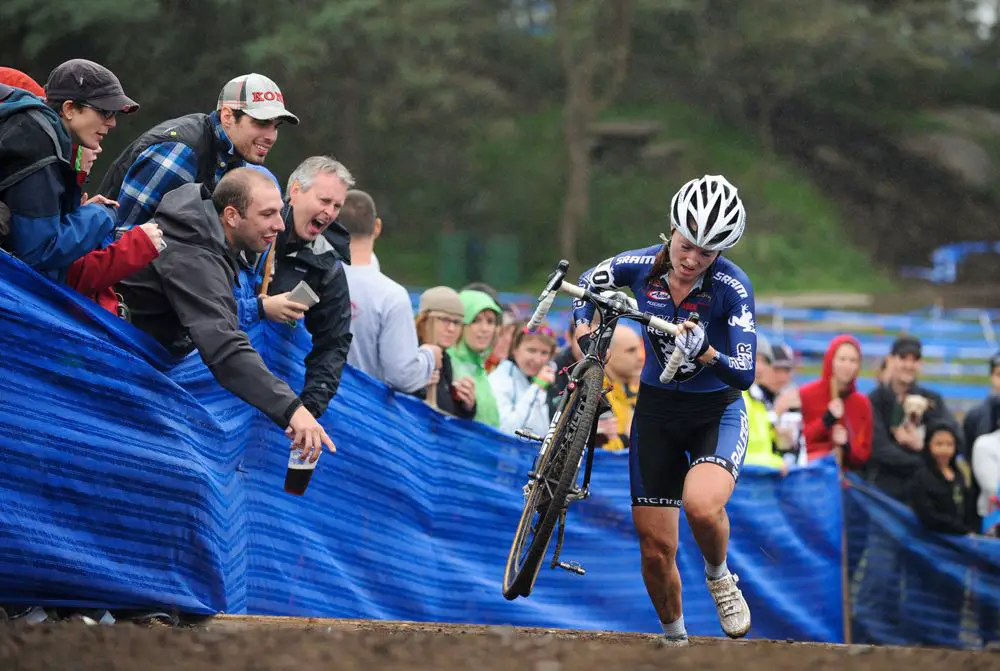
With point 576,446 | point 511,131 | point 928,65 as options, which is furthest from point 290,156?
point 576,446

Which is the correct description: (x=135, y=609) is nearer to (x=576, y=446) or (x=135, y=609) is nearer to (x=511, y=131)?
(x=576, y=446)

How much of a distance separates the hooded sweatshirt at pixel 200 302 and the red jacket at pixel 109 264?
0.17 metres

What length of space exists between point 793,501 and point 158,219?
6.33 metres

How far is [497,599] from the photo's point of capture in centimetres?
966

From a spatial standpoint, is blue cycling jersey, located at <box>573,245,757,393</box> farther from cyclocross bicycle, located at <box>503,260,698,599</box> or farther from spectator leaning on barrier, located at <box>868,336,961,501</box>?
spectator leaning on barrier, located at <box>868,336,961,501</box>

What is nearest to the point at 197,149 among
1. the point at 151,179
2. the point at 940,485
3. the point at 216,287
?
the point at 151,179

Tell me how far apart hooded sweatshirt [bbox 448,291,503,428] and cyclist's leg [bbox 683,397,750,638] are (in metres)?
1.94

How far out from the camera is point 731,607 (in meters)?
8.23

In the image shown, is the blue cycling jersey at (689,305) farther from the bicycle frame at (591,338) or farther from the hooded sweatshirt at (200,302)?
the hooded sweatshirt at (200,302)

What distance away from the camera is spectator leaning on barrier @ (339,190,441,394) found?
8.78 metres

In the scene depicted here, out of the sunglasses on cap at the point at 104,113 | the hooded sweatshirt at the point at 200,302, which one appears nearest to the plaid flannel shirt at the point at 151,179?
the hooded sweatshirt at the point at 200,302

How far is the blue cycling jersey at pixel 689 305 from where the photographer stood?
815 centimetres

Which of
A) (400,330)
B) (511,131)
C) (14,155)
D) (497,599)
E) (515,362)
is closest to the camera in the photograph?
(14,155)

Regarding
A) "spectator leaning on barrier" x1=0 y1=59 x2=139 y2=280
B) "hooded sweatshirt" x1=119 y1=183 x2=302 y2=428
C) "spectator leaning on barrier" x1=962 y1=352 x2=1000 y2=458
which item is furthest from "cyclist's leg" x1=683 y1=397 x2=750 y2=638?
"spectator leaning on barrier" x1=962 y1=352 x2=1000 y2=458
